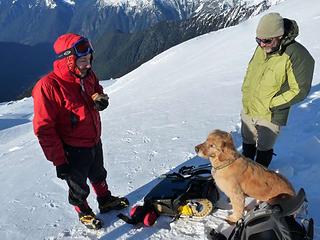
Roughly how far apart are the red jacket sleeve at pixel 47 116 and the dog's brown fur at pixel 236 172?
1.62m

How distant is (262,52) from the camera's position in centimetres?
554

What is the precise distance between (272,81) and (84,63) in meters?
2.23

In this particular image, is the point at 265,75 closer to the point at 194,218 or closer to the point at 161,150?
the point at 194,218

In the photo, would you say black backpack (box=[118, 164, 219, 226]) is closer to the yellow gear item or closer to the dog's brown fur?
the yellow gear item

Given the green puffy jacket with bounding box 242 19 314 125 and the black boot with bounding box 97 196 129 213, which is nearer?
the green puffy jacket with bounding box 242 19 314 125

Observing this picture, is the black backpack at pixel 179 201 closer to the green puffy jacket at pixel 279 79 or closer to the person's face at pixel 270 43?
the green puffy jacket at pixel 279 79

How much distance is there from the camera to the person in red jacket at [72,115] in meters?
5.04

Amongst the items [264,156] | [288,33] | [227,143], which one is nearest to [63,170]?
[227,143]

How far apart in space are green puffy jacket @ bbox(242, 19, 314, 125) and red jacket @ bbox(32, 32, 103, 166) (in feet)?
6.64

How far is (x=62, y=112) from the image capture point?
520 cm

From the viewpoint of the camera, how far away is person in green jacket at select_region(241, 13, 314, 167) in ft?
16.6

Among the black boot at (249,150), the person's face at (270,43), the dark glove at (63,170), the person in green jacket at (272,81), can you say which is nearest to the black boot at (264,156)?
the person in green jacket at (272,81)

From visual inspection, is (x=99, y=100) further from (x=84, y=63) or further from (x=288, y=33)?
(x=288, y=33)

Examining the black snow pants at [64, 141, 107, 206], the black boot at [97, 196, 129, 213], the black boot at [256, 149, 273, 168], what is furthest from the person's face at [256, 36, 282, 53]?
the black boot at [97, 196, 129, 213]
